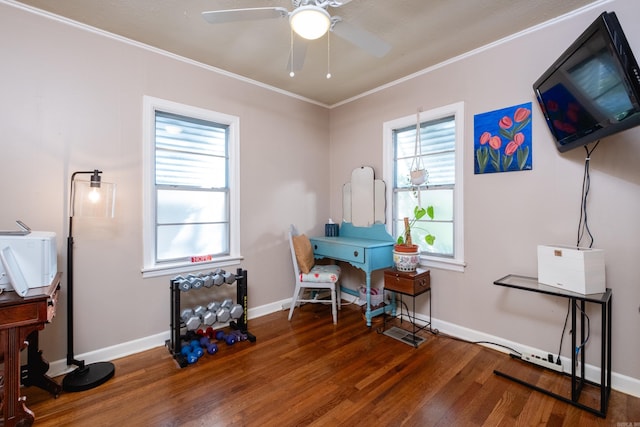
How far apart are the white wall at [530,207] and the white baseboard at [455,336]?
0.05m

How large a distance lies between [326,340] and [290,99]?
279 centimetres

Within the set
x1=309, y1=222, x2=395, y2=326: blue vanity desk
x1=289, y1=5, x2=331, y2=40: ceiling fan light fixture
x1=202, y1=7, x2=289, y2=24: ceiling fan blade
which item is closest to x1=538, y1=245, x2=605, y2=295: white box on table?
x1=309, y1=222, x2=395, y2=326: blue vanity desk

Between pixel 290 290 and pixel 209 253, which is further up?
pixel 209 253

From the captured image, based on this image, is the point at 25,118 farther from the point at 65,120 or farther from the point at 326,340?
the point at 326,340

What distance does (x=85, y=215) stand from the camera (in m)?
2.29

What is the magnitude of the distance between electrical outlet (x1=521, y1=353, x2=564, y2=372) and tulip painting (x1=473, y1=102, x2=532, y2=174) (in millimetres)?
1504

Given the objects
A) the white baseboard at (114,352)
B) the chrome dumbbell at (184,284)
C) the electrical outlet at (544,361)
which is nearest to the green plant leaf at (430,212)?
the electrical outlet at (544,361)

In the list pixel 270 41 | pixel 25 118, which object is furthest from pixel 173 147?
pixel 270 41

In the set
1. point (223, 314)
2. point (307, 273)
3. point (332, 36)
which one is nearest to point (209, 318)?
point (223, 314)

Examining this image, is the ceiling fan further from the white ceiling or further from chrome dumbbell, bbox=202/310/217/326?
chrome dumbbell, bbox=202/310/217/326

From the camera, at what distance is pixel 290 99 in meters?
3.60

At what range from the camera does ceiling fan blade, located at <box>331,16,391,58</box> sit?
1.76 meters

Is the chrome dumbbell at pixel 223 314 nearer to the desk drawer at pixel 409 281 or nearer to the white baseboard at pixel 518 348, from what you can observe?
the desk drawer at pixel 409 281

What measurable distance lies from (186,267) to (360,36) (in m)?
2.47
